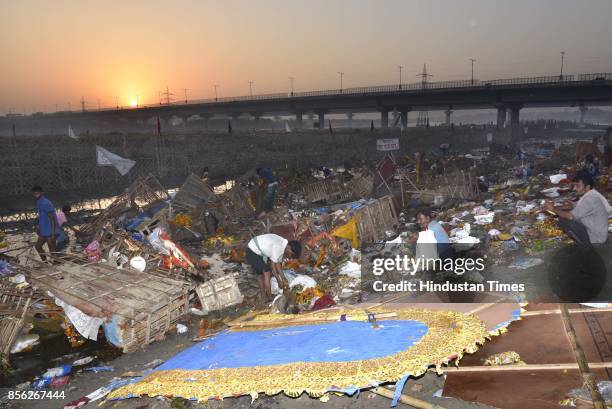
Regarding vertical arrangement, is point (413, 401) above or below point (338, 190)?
below

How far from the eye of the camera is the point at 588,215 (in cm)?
541

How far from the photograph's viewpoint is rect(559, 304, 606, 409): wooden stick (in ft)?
8.56

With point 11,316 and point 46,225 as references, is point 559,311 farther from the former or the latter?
point 46,225

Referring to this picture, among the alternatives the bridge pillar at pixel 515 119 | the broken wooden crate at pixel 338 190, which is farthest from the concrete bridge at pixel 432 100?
the broken wooden crate at pixel 338 190

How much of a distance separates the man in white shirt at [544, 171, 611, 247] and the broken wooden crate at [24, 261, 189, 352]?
5393mm

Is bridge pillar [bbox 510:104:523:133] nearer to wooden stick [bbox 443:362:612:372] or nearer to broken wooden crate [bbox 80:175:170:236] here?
broken wooden crate [bbox 80:175:170:236]

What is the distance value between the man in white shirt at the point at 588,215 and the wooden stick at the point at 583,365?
7.38 feet

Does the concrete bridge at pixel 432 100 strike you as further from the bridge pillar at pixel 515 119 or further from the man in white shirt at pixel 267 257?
the man in white shirt at pixel 267 257

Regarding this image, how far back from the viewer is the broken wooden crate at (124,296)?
5.18m

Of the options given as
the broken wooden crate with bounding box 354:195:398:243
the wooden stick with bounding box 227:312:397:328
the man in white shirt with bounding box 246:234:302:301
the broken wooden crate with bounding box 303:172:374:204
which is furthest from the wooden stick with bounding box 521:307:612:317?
the broken wooden crate with bounding box 303:172:374:204

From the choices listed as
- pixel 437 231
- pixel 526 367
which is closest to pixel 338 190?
pixel 437 231

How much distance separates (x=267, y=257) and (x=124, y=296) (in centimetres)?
206

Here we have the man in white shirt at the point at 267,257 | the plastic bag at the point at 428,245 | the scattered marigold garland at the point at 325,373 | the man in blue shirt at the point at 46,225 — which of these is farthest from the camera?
the man in blue shirt at the point at 46,225

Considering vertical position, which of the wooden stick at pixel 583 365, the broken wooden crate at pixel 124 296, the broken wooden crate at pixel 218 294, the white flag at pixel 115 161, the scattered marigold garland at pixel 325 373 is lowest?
the broken wooden crate at pixel 218 294
